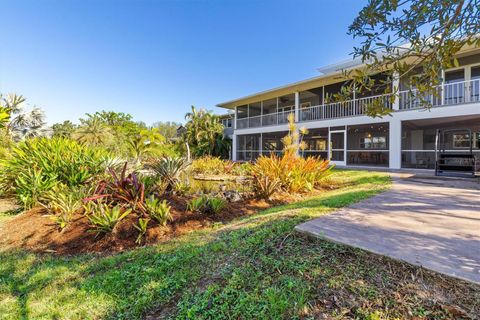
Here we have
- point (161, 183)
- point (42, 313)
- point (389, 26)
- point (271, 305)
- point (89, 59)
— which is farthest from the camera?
point (89, 59)

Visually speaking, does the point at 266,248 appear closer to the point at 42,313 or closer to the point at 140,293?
the point at 140,293

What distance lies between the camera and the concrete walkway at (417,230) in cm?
200

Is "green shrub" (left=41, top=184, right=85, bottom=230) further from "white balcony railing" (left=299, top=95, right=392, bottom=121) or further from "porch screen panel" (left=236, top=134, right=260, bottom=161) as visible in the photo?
"porch screen panel" (left=236, top=134, right=260, bottom=161)

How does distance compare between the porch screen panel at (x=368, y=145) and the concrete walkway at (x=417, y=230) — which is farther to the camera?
the porch screen panel at (x=368, y=145)

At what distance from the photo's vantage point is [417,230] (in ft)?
9.04

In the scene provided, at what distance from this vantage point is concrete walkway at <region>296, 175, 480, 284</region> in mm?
1997

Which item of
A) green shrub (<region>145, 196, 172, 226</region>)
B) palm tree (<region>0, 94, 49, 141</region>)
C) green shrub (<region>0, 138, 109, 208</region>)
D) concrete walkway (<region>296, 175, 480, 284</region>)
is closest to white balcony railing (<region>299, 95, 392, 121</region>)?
concrete walkway (<region>296, 175, 480, 284</region>)

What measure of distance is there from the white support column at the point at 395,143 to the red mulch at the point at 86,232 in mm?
9446

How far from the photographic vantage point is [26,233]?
14.1ft

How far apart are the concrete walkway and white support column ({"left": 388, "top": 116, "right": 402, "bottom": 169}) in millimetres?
7050

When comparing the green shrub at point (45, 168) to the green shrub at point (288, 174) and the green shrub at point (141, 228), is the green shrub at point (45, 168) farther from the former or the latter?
the green shrub at point (288, 174)

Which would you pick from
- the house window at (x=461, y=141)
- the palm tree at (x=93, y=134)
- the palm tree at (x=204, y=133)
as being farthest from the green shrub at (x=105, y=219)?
the house window at (x=461, y=141)

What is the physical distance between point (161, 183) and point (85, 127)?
548 inches

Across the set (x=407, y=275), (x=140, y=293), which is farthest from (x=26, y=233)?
(x=407, y=275)
